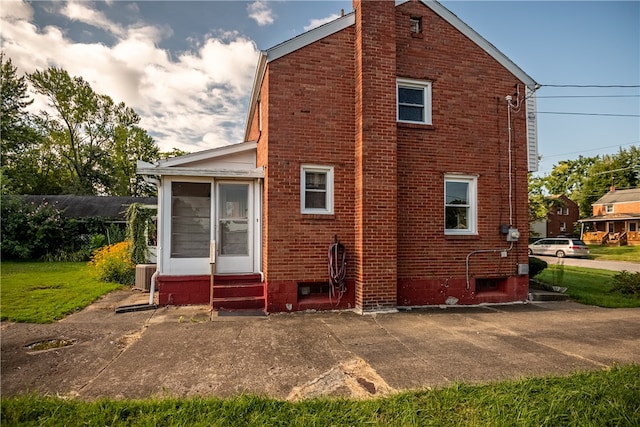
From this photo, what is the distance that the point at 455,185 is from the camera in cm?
845

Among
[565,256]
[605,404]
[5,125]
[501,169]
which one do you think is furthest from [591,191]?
[5,125]

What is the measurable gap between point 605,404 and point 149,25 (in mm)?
10223

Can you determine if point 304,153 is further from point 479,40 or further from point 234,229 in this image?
point 479,40

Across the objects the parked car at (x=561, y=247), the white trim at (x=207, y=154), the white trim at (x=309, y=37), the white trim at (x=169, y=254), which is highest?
the white trim at (x=309, y=37)

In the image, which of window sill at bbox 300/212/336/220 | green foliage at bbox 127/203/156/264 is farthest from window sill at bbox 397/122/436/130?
green foliage at bbox 127/203/156/264

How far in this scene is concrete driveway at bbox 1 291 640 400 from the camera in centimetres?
390

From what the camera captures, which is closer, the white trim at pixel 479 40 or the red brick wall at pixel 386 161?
the red brick wall at pixel 386 161

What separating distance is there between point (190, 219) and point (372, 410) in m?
6.32

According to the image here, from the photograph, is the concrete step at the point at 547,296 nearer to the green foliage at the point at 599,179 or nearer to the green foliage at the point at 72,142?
the green foliage at the point at 72,142

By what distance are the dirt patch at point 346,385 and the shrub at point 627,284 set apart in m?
9.89

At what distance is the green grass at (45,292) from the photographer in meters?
6.80

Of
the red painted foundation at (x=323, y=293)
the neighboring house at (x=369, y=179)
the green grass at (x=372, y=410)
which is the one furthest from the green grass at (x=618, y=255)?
the green grass at (x=372, y=410)

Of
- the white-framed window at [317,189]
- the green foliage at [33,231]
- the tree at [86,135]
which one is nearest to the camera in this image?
the white-framed window at [317,189]

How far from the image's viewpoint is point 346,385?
Result: 12.8 feet
